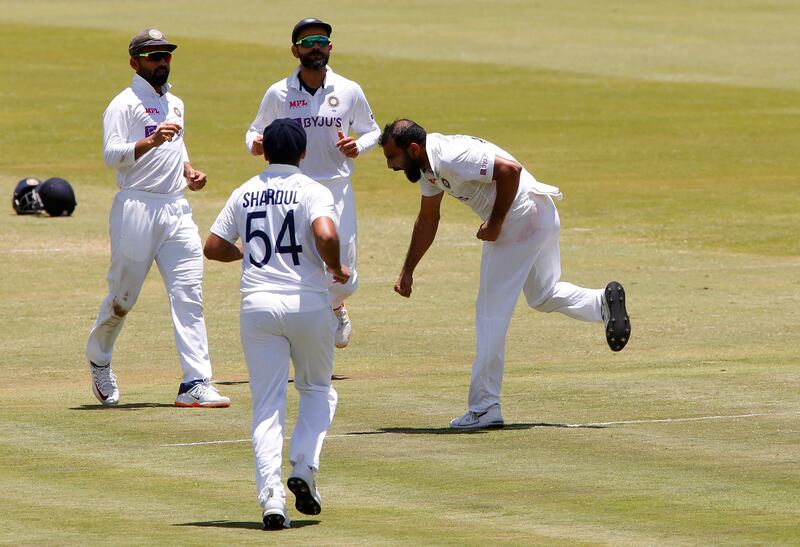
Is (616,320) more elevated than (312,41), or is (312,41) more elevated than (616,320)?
(312,41)

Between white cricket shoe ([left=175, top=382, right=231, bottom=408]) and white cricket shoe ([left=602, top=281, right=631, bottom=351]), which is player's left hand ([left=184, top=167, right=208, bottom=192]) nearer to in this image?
white cricket shoe ([left=175, top=382, right=231, bottom=408])

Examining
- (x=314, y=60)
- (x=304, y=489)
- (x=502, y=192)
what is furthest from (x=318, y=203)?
(x=314, y=60)

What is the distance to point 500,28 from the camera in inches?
2356

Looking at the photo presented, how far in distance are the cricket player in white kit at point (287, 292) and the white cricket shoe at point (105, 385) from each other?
13.4 ft

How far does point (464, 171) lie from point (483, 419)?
1614 millimetres

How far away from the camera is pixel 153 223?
1327cm

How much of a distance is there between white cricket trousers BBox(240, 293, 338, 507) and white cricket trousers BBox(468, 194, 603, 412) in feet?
8.94

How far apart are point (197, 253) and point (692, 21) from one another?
162ft

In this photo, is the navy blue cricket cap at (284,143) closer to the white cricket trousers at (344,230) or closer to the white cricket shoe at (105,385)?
the white cricket shoe at (105,385)

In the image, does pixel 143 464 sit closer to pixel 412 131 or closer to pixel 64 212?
pixel 412 131

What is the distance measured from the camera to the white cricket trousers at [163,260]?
13.2 m

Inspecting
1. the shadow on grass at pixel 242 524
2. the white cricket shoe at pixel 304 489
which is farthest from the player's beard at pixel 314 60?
the shadow on grass at pixel 242 524

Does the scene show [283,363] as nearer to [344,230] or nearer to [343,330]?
[344,230]

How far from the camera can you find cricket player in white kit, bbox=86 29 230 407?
13109mm
